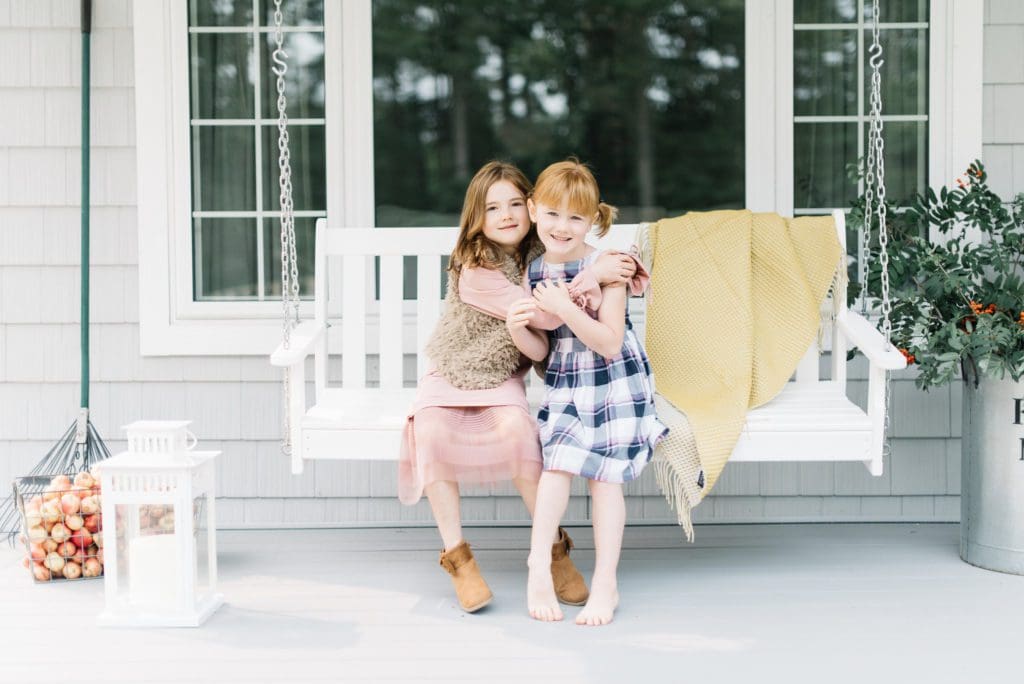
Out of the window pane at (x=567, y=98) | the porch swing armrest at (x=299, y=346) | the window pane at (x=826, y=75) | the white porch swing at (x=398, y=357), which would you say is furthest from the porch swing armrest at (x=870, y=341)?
the window pane at (x=567, y=98)

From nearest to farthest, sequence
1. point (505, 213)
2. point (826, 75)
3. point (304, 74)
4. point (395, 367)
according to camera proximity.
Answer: point (505, 213)
point (395, 367)
point (826, 75)
point (304, 74)

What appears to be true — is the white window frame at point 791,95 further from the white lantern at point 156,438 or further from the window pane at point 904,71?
the white lantern at point 156,438

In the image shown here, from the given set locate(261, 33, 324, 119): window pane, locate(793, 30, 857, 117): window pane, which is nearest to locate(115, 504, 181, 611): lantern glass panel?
locate(261, 33, 324, 119): window pane

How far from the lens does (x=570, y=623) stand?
2.48 m

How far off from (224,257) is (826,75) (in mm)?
2005

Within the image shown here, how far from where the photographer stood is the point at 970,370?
114 inches

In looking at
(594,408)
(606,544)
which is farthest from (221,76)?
(606,544)

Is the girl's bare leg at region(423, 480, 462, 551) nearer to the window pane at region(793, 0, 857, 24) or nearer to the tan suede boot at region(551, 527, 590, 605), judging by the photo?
the tan suede boot at region(551, 527, 590, 605)

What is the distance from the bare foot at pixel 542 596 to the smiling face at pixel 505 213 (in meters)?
0.81

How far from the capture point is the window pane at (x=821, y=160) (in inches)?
138

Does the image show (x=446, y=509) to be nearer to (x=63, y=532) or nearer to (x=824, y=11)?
(x=63, y=532)

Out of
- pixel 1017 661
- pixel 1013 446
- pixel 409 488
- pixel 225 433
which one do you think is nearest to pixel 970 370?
pixel 1013 446

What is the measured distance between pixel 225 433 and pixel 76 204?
0.84 m

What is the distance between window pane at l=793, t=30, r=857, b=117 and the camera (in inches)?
137
